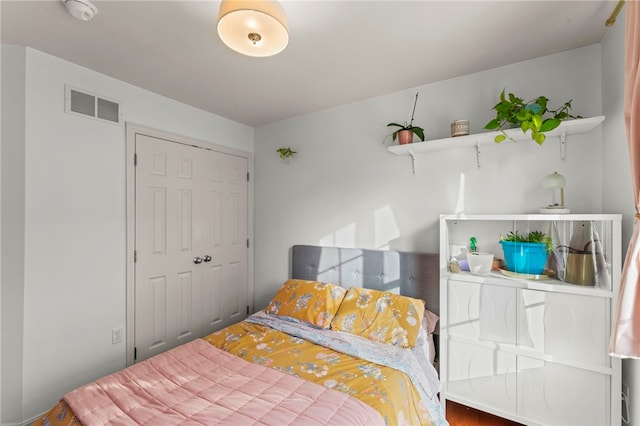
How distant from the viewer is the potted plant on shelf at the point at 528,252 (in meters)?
1.82

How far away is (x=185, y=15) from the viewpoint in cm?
157

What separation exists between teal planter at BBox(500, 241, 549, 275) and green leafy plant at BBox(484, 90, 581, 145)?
2.11ft

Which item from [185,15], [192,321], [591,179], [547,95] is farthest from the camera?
[192,321]

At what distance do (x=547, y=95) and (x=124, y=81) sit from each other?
3157 mm

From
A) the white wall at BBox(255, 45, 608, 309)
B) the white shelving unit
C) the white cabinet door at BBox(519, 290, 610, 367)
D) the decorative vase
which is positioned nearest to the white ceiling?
the white wall at BBox(255, 45, 608, 309)

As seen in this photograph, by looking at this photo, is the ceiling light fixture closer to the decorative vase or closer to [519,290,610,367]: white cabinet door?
the decorative vase

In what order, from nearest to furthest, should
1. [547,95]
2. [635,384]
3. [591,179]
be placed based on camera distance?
[635,384]
[591,179]
[547,95]

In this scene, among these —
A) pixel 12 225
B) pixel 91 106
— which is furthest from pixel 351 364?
pixel 91 106

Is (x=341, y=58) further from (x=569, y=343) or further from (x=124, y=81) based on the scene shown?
(x=569, y=343)

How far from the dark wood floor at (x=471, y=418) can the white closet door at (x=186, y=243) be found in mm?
2269

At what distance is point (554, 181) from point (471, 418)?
67.2 inches

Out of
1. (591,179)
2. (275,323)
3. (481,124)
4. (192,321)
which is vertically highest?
(481,124)

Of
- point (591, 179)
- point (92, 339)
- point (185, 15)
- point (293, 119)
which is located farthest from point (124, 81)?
point (591, 179)

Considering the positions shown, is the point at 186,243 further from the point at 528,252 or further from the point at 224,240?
the point at 528,252
